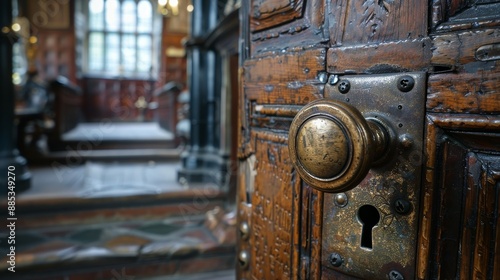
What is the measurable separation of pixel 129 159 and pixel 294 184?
4409 millimetres

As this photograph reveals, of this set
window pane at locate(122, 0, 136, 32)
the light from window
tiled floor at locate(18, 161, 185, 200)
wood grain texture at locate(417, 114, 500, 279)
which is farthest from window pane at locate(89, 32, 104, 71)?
wood grain texture at locate(417, 114, 500, 279)

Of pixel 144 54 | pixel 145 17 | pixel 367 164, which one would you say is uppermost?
pixel 145 17

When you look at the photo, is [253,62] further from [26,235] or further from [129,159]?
[129,159]

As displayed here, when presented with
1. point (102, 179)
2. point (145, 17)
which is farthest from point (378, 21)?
point (145, 17)

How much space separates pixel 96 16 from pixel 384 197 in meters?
11.9

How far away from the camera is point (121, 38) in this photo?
11.0 metres

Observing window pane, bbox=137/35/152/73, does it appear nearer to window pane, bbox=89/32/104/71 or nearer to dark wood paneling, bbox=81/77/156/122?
dark wood paneling, bbox=81/77/156/122

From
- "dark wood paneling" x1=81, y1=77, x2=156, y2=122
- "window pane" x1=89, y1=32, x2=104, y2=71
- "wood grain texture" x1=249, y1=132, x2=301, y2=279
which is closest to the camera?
"wood grain texture" x1=249, y1=132, x2=301, y2=279

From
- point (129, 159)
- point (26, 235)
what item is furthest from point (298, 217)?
point (129, 159)

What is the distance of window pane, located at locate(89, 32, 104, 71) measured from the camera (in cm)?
1069

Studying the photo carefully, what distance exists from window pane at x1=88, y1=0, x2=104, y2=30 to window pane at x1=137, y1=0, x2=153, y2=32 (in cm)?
109

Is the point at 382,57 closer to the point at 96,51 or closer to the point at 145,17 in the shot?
the point at 145,17

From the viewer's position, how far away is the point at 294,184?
61 cm

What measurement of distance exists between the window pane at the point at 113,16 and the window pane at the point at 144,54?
2.71 feet
